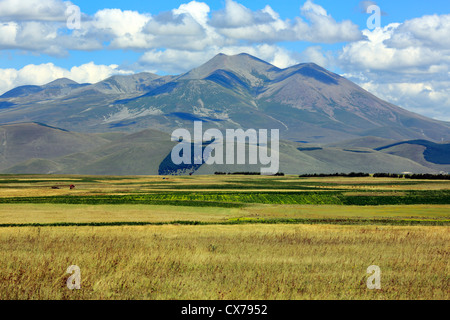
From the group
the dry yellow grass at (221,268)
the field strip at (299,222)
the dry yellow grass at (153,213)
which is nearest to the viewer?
the dry yellow grass at (221,268)

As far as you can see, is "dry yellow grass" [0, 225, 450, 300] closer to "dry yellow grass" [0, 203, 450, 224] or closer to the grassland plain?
the grassland plain

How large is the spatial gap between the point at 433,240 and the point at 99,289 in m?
25.3

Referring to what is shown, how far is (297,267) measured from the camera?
2597 centimetres

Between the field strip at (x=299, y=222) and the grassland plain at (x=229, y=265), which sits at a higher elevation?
the grassland plain at (x=229, y=265)

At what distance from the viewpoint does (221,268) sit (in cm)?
2528

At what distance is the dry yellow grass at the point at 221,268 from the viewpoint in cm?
2047

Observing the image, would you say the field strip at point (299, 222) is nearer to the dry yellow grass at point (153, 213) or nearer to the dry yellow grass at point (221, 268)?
the dry yellow grass at point (153, 213)

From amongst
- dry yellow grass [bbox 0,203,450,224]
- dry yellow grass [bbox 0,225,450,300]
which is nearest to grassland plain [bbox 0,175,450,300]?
dry yellow grass [bbox 0,225,450,300]

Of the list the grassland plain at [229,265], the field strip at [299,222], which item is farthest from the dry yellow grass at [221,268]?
the field strip at [299,222]

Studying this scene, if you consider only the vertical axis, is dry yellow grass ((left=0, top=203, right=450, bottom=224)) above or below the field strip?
below

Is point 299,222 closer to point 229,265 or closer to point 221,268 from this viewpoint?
point 229,265

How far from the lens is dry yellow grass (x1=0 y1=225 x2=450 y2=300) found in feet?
67.2
